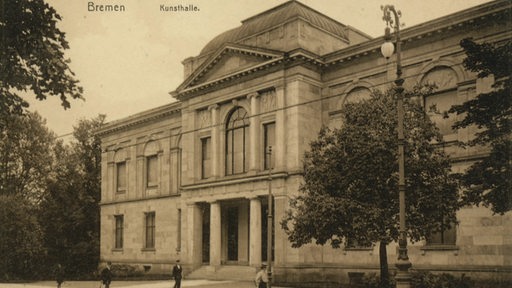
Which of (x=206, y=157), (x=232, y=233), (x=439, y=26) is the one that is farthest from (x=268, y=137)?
(x=439, y=26)

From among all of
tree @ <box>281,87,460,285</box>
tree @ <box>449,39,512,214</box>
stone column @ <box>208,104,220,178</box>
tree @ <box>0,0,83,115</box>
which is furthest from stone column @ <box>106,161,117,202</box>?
tree @ <box>0,0,83,115</box>

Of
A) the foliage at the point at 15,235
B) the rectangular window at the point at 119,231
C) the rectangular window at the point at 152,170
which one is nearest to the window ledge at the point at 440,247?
the rectangular window at the point at 152,170

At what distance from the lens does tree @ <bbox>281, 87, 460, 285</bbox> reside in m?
22.7

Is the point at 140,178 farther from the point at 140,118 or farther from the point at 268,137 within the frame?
the point at 268,137

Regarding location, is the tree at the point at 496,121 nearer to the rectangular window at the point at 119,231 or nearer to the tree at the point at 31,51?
the tree at the point at 31,51

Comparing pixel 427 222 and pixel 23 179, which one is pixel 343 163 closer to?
pixel 427 222

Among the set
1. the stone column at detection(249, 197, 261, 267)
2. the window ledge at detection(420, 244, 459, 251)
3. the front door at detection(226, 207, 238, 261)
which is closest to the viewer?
the window ledge at detection(420, 244, 459, 251)

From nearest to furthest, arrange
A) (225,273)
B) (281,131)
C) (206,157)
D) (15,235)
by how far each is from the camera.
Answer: (281,131) < (225,273) < (206,157) < (15,235)

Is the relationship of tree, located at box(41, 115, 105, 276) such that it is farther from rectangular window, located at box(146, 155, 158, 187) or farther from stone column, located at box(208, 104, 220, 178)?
stone column, located at box(208, 104, 220, 178)

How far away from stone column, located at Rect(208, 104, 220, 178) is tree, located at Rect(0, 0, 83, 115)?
25.0 m

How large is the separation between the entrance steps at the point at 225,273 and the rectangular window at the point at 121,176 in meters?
15.7

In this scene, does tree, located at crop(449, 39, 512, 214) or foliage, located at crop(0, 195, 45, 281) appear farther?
foliage, located at crop(0, 195, 45, 281)

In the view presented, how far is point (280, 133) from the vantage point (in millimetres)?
34875

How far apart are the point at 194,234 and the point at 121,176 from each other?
1514 centimetres
